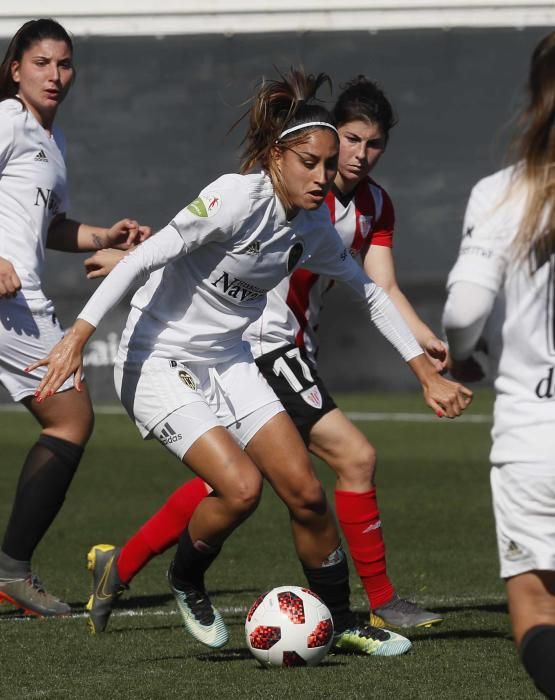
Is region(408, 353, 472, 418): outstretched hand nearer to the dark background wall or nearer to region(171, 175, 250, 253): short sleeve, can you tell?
region(171, 175, 250, 253): short sleeve

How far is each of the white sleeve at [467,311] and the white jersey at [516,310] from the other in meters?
0.02

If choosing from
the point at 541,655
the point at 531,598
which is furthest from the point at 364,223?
the point at 541,655

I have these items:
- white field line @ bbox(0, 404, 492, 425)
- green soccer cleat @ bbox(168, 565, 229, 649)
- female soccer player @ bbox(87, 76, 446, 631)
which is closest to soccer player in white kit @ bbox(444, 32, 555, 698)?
green soccer cleat @ bbox(168, 565, 229, 649)

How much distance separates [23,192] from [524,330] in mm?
3455

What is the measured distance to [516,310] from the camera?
333 centimetres

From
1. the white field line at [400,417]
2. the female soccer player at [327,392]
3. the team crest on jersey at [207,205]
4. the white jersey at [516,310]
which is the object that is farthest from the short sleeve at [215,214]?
the white field line at [400,417]

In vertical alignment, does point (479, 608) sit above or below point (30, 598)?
below

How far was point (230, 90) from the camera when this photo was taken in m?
18.9

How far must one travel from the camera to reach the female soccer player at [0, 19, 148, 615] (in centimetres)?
621

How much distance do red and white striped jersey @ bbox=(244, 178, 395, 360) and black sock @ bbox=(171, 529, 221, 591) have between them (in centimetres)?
106

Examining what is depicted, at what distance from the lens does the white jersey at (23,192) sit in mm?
6285

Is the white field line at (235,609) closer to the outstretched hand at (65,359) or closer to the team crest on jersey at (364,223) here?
the team crest on jersey at (364,223)

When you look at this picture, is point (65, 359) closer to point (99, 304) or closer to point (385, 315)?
point (99, 304)

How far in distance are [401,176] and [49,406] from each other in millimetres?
13264
